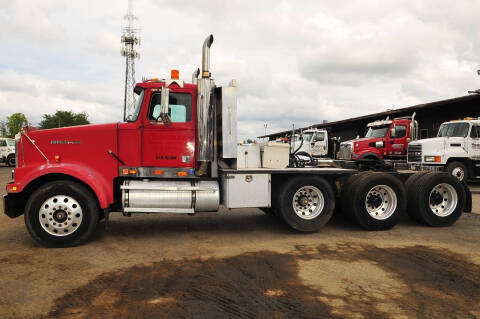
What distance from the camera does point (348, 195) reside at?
688 centimetres

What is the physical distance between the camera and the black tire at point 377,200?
22.0 ft

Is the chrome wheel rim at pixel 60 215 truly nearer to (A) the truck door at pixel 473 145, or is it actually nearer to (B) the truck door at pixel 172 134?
(B) the truck door at pixel 172 134

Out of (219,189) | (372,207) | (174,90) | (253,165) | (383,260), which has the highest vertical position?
(174,90)

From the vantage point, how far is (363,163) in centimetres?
796

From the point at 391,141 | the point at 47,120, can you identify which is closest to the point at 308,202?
the point at 391,141

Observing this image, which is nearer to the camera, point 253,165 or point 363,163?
point 253,165

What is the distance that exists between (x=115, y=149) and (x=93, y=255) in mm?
1882

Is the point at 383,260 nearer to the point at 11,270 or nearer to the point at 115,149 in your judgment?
the point at 115,149

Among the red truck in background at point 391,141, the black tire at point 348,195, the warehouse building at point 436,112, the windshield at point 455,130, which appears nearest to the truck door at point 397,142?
the red truck in background at point 391,141

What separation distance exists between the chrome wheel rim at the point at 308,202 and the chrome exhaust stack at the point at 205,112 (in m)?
1.89

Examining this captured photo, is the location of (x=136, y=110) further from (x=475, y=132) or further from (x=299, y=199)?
(x=475, y=132)

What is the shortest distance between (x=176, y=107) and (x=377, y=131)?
12373 millimetres

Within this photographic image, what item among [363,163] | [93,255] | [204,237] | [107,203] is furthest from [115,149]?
[363,163]

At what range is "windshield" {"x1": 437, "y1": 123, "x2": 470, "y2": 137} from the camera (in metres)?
14.2
